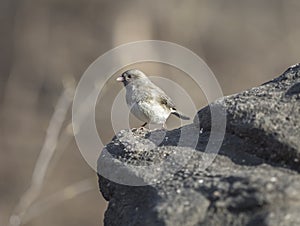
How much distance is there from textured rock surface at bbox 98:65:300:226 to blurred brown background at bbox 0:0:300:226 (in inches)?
238

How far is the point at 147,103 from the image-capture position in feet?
18.3

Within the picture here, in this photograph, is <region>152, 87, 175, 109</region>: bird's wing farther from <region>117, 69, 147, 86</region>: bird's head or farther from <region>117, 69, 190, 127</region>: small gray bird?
<region>117, 69, 147, 86</region>: bird's head

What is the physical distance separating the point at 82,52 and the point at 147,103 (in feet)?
24.9

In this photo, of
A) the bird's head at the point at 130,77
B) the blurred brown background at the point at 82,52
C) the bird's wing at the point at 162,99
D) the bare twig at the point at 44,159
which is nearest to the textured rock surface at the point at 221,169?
the bird's wing at the point at 162,99

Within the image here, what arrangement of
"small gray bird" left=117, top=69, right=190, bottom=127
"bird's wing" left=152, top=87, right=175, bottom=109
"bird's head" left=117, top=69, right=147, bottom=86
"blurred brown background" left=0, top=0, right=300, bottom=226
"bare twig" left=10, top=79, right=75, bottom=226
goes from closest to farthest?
"small gray bird" left=117, top=69, right=190, bottom=127 < "bird's wing" left=152, top=87, right=175, bottom=109 < "bird's head" left=117, top=69, right=147, bottom=86 < "bare twig" left=10, top=79, right=75, bottom=226 < "blurred brown background" left=0, top=0, right=300, bottom=226

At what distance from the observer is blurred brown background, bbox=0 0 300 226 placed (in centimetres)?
1095

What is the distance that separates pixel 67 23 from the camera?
44.0 ft

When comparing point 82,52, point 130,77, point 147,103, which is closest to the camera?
point 147,103

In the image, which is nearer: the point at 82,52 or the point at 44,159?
the point at 44,159

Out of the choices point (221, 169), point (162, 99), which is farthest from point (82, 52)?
point (221, 169)

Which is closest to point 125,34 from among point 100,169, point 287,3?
point 287,3

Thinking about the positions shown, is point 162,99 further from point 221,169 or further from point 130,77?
point 221,169

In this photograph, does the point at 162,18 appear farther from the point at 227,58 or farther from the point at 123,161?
the point at 123,161

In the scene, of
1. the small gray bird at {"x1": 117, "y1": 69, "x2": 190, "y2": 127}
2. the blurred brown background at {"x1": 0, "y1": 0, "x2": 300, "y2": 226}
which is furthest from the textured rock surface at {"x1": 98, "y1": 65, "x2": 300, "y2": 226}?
the blurred brown background at {"x1": 0, "y1": 0, "x2": 300, "y2": 226}
